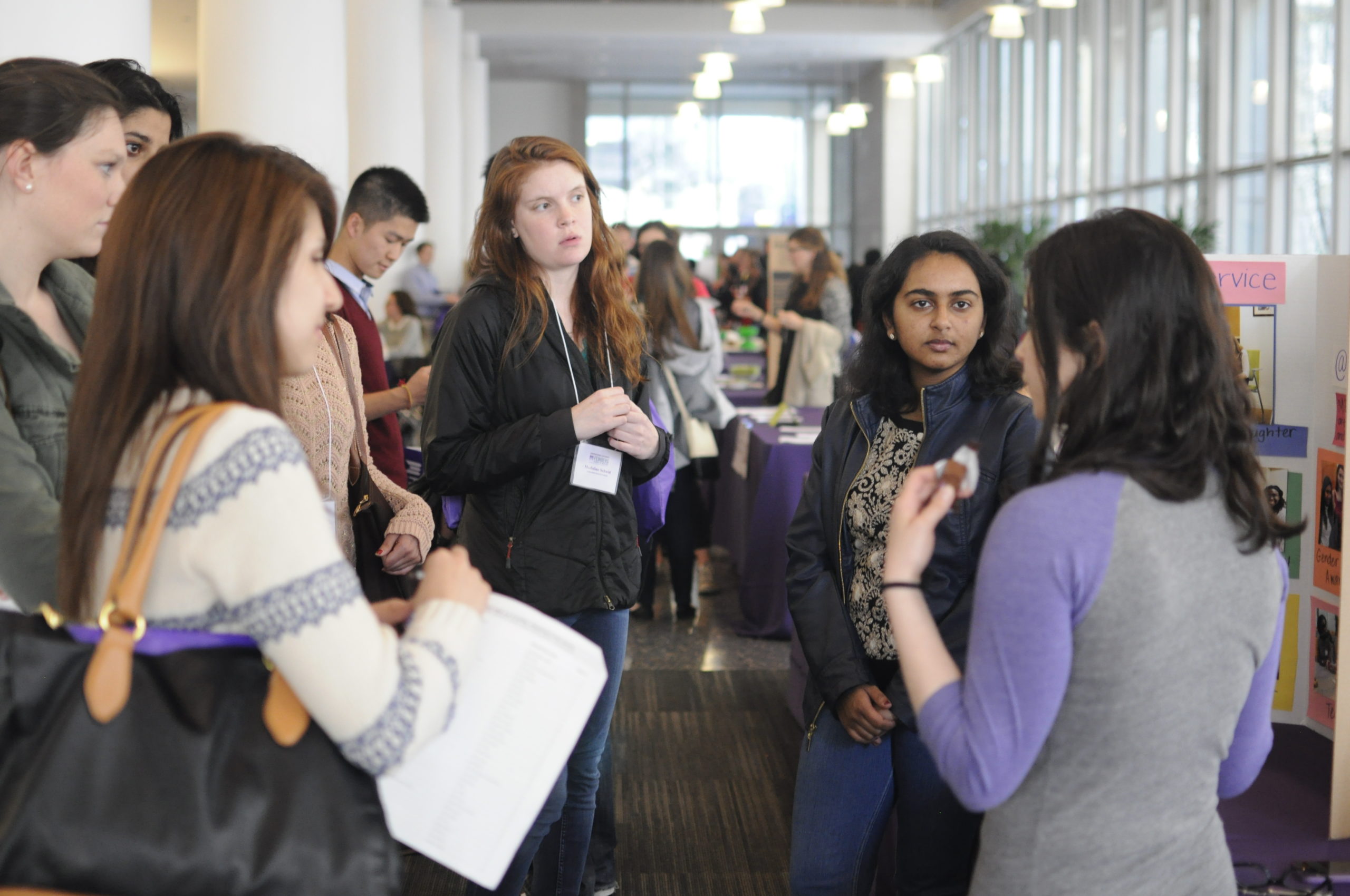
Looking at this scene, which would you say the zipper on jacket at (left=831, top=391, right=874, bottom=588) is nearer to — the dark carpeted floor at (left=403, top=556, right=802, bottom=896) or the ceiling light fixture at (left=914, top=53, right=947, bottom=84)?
the dark carpeted floor at (left=403, top=556, right=802, bottom=896)

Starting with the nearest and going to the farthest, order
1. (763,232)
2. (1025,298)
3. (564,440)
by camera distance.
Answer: (1025,298), (564,440), (763,232)

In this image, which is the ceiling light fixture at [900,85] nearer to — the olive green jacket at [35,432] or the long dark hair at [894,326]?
the long dark hair at [894,326]

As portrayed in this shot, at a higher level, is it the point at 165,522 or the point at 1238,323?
the point at 1238,323

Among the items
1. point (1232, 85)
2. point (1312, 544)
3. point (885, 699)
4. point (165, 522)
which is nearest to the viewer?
point (165, 522)

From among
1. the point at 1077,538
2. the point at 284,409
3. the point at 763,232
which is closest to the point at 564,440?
the point at 284,409

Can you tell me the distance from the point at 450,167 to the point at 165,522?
14.0m

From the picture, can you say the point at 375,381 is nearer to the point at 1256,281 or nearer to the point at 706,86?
the point at 1256,281

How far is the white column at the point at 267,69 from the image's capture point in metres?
4.84

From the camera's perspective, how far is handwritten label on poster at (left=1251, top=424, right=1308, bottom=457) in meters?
2.46

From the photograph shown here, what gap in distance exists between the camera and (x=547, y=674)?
1.16m

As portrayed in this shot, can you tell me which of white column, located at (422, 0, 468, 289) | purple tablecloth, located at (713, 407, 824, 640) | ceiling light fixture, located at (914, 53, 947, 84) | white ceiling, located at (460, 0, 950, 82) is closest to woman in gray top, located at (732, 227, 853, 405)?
purple tablecloth, located at (713, 407, 824, 640)

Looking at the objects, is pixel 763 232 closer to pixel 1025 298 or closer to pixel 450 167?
pixel 450 167

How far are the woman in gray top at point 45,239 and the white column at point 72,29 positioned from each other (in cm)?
80

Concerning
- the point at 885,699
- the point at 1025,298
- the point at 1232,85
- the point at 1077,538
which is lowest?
the point at 885,699
